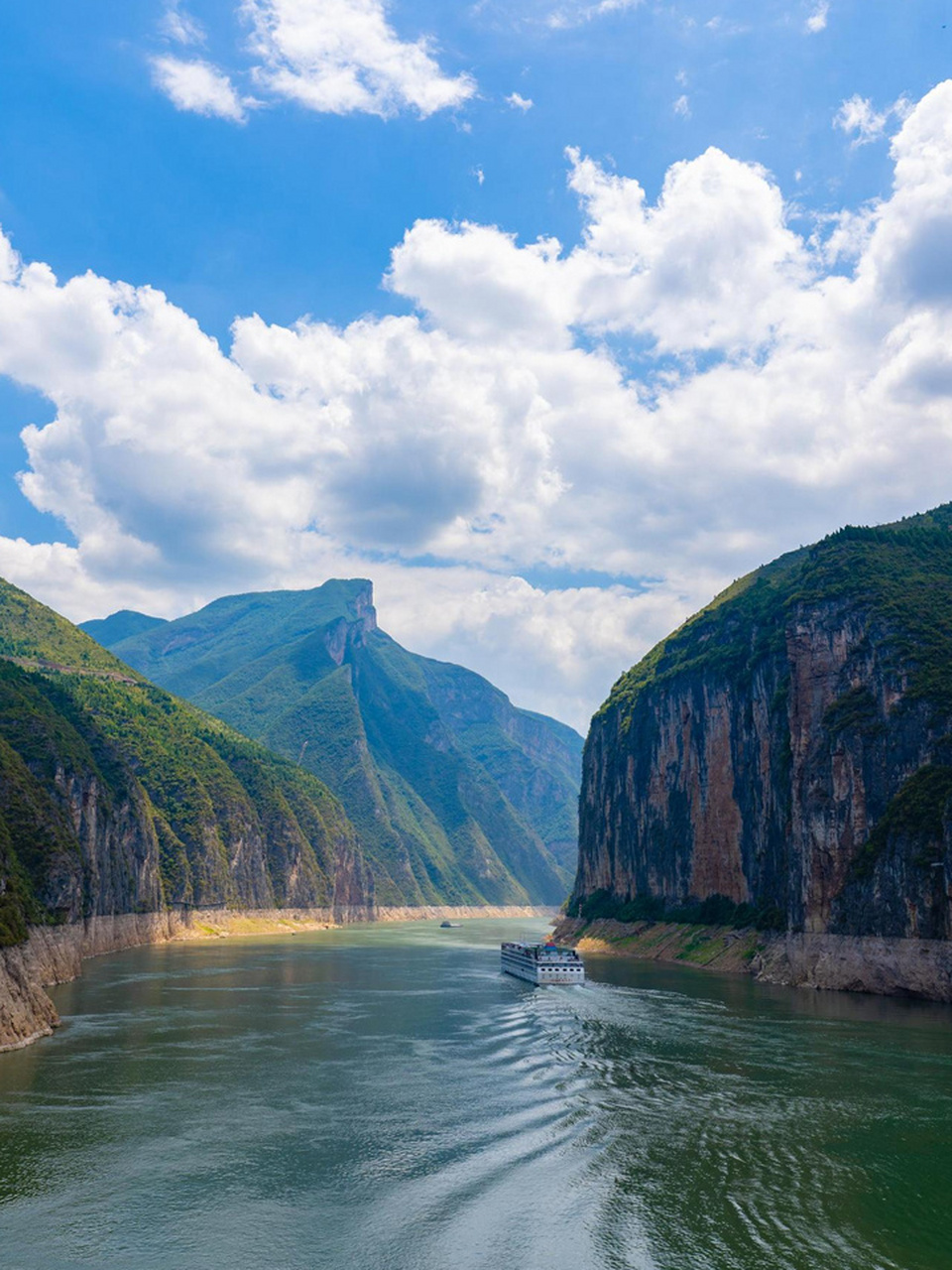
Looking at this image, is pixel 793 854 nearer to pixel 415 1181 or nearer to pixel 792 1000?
pixel 792 1000

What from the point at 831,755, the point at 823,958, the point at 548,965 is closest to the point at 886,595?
the point at 831,755

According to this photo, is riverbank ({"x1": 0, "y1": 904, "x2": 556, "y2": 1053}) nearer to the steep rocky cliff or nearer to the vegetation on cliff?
the steep rocky cliff

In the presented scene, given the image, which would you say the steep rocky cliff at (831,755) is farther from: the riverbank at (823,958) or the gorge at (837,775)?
the riverbank at (823,958)

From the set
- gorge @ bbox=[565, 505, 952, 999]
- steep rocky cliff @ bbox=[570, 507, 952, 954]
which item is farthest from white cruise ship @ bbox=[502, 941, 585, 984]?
steep rocky cliff @ bbox=[570, 507, 952, 954]

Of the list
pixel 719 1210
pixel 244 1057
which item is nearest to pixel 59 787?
pixel 244 1057

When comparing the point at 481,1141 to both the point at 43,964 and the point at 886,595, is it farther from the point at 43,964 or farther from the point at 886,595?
the point at 886,595

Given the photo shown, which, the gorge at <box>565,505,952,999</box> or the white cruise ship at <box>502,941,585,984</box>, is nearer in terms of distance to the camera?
the gorge at <box>565,505,952,999</box>
